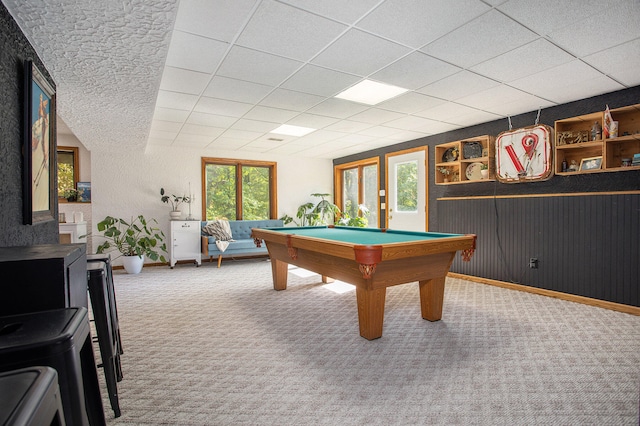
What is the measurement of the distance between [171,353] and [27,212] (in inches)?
53.1

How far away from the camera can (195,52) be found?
2.68 meters

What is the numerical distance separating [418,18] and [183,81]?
2225 mm

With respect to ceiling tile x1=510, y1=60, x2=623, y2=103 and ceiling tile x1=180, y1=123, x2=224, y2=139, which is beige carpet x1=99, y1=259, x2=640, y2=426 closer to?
ceiling tile x1=510, y1=60, x2=623, y2=103

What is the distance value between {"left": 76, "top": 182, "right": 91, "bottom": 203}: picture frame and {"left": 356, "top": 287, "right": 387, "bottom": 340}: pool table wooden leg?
5.85m

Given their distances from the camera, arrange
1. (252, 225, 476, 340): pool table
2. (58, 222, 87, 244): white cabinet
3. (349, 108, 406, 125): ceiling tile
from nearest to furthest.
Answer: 1. (252, 225, 476, 340): pool table
2. (349, 108, 406, 125): ceiling tile
3. (58, 222, 87, 244): white cabinet

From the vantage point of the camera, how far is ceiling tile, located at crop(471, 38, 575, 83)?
2662mm

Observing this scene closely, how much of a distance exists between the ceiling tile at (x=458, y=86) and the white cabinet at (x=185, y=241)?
185 inches

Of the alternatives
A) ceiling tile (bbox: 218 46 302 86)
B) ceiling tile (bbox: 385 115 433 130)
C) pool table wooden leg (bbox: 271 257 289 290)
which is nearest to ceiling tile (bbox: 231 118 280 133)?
ceiling tile (bbox: 218 46 302 86)

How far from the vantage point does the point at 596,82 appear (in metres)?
3.40

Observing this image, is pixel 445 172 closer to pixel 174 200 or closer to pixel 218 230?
pixel 218 230

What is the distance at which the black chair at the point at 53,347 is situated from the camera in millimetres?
840

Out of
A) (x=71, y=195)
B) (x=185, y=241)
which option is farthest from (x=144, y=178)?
(x=185, y=241)

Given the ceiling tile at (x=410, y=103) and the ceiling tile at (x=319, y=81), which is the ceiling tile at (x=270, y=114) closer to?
the ceiling tile at (x=319, y=81)

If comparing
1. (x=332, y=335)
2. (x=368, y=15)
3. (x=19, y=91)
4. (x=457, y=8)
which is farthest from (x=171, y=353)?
(x=457, y=8)
